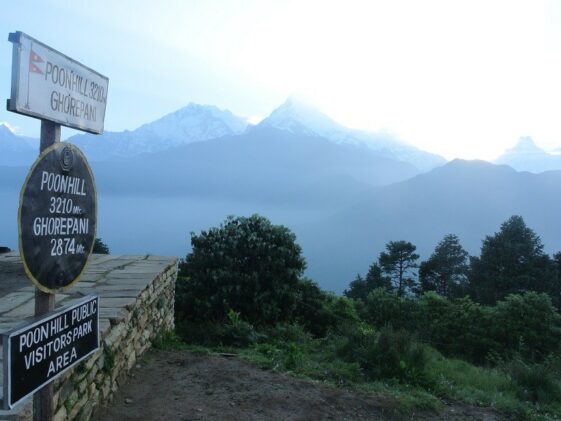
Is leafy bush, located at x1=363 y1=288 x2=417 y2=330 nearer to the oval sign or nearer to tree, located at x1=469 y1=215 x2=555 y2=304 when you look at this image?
the oval sign

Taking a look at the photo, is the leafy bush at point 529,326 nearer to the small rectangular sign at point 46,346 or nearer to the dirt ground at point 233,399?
the dirt ground at point 233,399

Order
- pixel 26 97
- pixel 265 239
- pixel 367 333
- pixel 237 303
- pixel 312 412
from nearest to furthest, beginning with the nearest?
pixel 26 97 → pixel 312 412 → pixel 367 333 → pixel 237 303 → pixel 265 239

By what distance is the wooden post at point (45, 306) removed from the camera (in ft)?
7.24

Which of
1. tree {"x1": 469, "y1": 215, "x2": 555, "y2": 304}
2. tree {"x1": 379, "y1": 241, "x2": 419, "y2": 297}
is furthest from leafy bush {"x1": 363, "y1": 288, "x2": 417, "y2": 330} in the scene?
tree {"x1": 379, "y1": 241, "x2": 419, "y2": 297}

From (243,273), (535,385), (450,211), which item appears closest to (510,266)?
(243,273)

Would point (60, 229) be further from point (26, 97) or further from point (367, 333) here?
point (367, 333)

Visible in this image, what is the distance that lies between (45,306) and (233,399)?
2.95 meters

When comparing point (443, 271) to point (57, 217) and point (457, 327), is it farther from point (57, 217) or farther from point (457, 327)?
point (57, 217)

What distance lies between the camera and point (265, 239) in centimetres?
993

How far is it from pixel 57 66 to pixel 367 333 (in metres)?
5.95

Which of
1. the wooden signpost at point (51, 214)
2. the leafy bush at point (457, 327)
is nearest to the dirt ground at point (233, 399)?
the wooden signpost at point (51, 214)

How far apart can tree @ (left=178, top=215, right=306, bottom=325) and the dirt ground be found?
3461 millimetres

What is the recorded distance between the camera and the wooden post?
2207 mm

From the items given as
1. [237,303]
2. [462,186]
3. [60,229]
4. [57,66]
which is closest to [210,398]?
[60,229]
